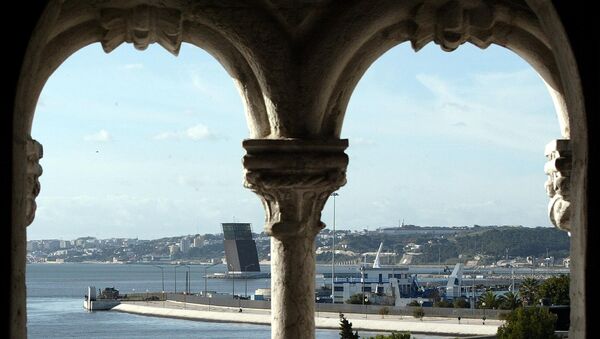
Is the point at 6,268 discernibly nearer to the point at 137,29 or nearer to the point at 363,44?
the point at 137,29

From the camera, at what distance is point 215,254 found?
196000mm

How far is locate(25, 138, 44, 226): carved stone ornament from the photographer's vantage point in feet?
14.9

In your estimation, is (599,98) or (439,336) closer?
(599,98)

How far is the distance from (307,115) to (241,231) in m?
129

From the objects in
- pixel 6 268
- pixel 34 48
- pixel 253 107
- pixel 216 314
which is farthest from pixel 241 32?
pixel 216 314

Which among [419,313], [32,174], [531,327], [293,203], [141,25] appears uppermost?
[141,25]

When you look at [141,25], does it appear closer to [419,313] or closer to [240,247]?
[419,313]

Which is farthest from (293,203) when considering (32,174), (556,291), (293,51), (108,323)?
(108,323)

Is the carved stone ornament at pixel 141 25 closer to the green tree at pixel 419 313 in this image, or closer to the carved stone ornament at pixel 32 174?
the carved stone ornament at pixel 32 174

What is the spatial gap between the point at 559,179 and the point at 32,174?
202cm

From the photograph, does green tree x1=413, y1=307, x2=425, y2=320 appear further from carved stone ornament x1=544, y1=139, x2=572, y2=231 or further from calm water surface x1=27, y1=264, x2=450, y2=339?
carved stone ornament x1=544, y1=139, x2=572, y2=231

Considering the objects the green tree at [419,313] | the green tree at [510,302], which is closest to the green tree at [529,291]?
the green tree at [510,302]

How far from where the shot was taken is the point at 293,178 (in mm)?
4629

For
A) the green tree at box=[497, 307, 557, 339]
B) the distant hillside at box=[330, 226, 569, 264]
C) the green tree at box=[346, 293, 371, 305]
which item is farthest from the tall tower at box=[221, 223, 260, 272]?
the green tree at box=[497, 307, 557, 339]
